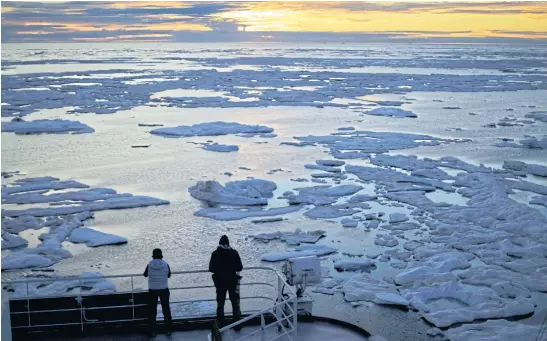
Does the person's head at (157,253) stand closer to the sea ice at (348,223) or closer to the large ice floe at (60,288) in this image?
the large ice floe at (60,288)

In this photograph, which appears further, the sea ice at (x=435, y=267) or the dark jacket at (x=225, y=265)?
the sea ice at (x=435, y=267)

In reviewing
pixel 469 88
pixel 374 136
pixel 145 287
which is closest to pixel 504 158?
pixel 374 136

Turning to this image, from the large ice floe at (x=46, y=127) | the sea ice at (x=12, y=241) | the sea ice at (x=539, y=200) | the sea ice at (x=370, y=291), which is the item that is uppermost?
the sea ice at (x=539, y=200)

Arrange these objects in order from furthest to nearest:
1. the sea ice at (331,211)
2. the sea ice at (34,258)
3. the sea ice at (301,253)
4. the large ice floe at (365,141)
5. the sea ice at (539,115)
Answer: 1. the sea ice at (539,115)
2. the large ice floe at (365,141)
3. the sea ice at (331,211)
4. the sea ice at (301,253)
5. the sea ice at (34,258)

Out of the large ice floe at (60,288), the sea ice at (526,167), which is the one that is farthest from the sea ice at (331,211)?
the sea ice at (526,167)

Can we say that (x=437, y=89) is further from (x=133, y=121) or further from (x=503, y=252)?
(x=503, y=252)

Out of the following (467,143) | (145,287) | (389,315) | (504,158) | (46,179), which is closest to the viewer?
(389,315)
